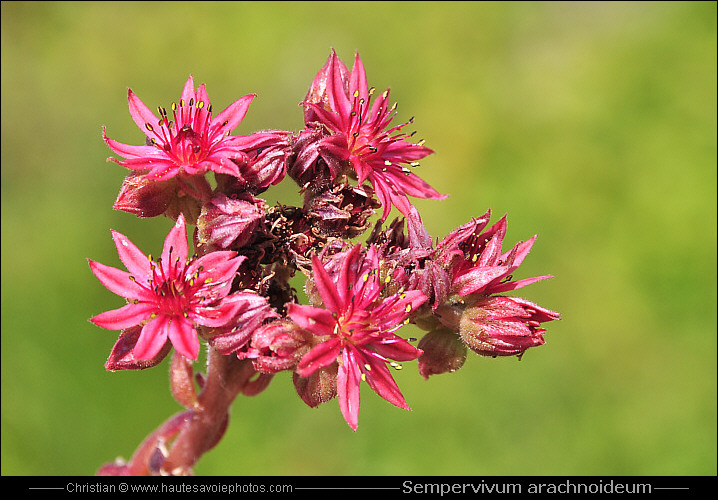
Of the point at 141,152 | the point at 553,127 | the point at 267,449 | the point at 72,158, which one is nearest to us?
the point at 141,152

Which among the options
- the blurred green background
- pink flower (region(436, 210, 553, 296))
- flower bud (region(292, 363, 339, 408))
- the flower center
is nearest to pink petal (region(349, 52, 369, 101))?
the flower center

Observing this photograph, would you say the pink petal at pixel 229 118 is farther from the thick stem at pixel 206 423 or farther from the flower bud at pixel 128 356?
the thick stem at pixel 206 423

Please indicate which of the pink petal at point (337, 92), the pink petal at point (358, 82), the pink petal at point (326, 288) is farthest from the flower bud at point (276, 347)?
the pink petal at point (358, 82)

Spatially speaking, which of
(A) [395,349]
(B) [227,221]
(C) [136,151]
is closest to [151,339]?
(B) [227,221]

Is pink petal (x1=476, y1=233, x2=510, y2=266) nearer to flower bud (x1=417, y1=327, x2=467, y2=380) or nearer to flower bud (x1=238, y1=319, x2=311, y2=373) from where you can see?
flower bud (x1=417, y1=327, x2=467, y2=380)
